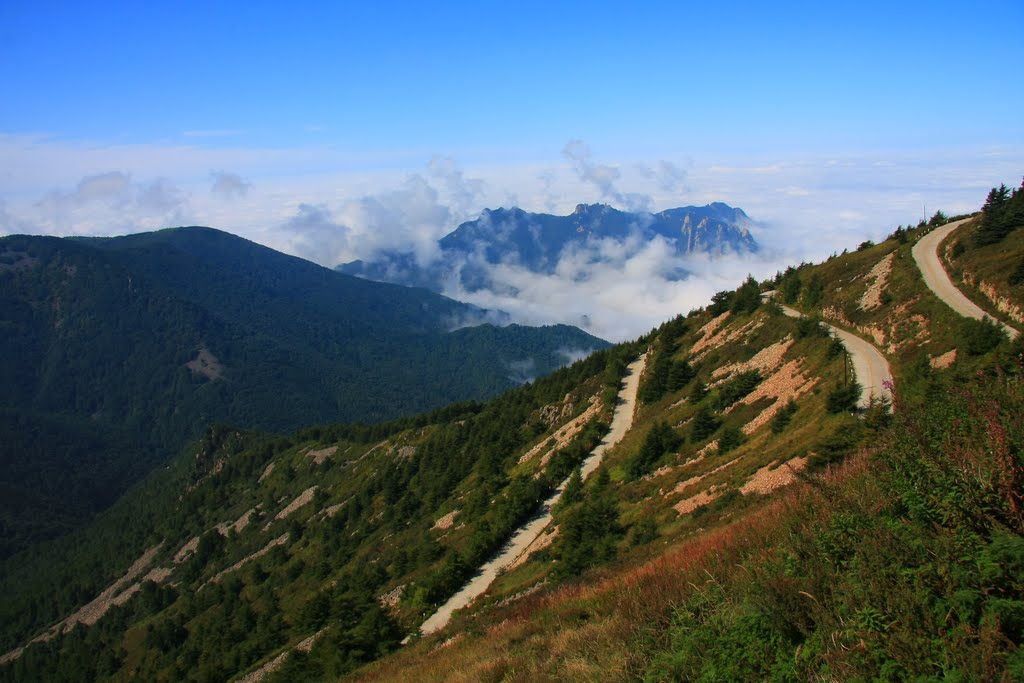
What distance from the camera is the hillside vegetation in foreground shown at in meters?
7.03

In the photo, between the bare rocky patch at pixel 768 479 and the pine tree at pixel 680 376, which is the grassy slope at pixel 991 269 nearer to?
the bare rocky patch at pixel 768 479

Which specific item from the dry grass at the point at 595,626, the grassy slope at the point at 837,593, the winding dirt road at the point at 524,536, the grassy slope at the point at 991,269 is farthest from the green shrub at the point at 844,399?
the winding dirt road at the point at 524,536

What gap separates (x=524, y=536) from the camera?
132 feet

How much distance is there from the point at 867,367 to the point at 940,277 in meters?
15.9

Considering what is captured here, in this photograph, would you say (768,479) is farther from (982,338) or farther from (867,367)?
(867,367)

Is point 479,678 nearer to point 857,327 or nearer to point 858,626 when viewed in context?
point 858,626

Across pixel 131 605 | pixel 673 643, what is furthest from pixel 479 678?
pixel 131 605

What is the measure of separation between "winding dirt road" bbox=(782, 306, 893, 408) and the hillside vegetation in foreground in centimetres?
102

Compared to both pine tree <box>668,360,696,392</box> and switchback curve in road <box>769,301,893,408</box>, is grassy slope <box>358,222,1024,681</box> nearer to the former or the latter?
switchback curve in road <box>769,301,893,408</box>

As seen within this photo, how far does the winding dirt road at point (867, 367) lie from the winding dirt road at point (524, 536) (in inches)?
820

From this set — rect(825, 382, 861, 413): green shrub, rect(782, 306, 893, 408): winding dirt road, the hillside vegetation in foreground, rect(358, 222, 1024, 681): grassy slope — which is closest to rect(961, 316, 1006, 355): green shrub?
the hillside vegetation in foreground

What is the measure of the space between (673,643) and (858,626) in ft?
8.68

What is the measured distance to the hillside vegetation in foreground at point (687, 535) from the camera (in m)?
7.03

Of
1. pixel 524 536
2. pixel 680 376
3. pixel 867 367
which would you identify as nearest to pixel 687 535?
pixel 524 536
